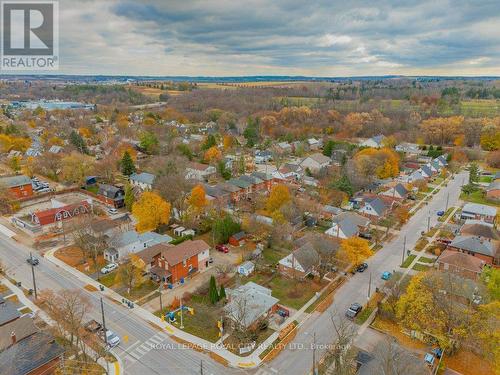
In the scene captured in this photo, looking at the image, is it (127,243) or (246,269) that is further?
(127,243)

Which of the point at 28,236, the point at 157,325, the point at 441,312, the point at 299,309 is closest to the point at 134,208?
the point at 28,236

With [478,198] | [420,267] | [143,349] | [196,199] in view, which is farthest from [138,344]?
[478,198]

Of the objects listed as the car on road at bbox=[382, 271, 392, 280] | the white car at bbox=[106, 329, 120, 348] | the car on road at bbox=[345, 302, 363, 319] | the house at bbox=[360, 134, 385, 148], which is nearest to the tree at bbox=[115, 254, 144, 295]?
the white car at bbox=[106, 329, 120, 348]

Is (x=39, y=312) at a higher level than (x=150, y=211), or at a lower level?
lower

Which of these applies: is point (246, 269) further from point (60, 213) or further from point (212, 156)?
point (212, 156)

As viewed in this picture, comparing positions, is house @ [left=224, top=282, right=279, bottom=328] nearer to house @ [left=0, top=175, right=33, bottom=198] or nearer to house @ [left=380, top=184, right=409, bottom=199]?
house @ [left=380, top=184, right=409, bottom=199]

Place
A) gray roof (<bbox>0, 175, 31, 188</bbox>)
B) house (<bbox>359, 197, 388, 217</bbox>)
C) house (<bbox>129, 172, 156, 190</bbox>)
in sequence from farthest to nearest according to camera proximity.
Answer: house (<bbox>129, 172, 156, 190</bbox>) < gray roof (<bbox>0, 175, 31, 188</bbox>) < house (<bbox>359, 197, 388, 217</bbox>)
